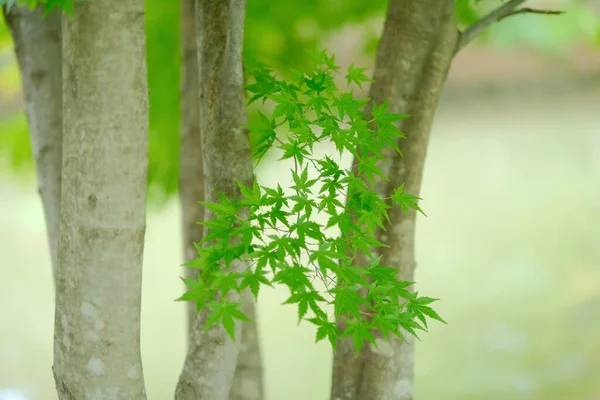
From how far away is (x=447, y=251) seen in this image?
8422 millimetres

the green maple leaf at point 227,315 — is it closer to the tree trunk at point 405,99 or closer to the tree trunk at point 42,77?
the tree trunk at point 405,99

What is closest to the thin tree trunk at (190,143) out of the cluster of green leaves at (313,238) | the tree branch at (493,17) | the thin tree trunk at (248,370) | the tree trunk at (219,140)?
the thin tree trunk at (248,370)

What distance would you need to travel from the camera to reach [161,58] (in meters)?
3.67

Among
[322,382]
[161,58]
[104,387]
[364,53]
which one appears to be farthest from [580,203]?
[104,387]

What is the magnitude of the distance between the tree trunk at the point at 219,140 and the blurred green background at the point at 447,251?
0.76m

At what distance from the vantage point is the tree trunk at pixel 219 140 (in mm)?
1920

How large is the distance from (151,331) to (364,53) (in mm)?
3874

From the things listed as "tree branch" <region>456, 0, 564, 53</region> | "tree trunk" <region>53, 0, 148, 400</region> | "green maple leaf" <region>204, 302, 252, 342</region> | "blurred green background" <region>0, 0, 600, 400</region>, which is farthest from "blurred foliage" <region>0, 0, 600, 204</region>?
"green maple leaf" <region>204, 302, 252, 342</region>

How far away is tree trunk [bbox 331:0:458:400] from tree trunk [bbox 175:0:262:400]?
1.54 ft

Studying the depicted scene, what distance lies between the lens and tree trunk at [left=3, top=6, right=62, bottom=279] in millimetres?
2277

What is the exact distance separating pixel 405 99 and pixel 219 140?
595 millimetres

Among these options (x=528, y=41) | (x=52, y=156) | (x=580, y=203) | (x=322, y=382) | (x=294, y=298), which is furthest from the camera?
(x=528, y=41)

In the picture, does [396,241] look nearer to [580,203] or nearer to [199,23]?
[199,23]

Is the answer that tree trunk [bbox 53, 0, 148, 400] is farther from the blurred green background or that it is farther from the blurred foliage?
the blurred foliage
